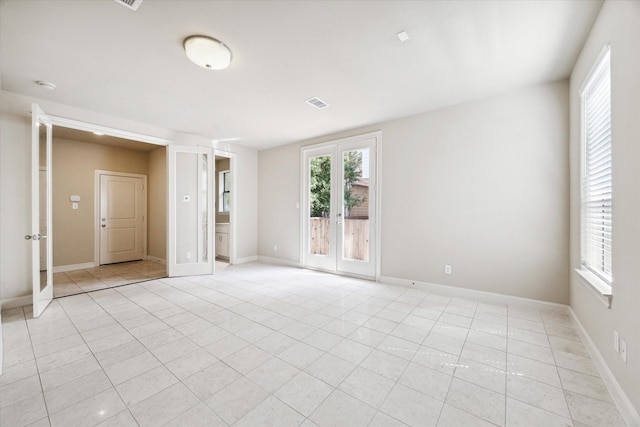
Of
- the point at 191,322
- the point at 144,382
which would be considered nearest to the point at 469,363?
the point at 144,382

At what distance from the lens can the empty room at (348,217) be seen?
1692 millimetres

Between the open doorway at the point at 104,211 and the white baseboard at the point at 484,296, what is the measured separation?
4.53 meters

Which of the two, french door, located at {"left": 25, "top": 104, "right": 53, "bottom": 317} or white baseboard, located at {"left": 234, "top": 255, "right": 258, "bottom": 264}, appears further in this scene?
white baseboard, located at {"left": 234, "top": 255, "right": 258, "bottom": 264}

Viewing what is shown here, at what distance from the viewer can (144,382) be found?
1847 mm

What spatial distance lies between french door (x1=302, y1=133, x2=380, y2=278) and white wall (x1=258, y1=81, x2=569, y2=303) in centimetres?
26

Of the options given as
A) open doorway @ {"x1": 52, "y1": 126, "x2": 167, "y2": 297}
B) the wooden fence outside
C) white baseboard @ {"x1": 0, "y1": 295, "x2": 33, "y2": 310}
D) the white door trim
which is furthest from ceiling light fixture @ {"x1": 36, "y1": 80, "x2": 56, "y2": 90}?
the wooden fence outside

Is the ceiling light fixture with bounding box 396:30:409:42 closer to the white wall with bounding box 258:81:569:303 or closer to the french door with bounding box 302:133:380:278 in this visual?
the white wall with bounding box 258:81:569:303

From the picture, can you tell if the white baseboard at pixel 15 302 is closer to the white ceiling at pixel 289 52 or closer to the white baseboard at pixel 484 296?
the white ceiling at pixel 289 52

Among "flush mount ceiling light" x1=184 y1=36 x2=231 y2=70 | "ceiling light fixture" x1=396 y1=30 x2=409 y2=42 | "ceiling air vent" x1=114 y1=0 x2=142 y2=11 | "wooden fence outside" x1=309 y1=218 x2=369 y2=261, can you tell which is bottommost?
"wooden fence outside" x1=309 y1=218 x2=369 y2=261

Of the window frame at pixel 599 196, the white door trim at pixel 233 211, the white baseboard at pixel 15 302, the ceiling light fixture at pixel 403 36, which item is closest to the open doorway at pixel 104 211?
the white baseboard at pixel 15 302

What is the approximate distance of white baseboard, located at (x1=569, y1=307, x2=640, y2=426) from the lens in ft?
4.79

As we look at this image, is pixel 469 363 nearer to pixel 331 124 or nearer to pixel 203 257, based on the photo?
pixel 331 124

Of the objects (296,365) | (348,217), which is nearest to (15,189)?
(296,365)

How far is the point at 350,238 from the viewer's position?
4801mm
